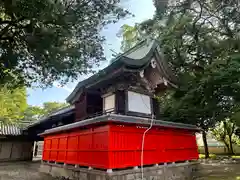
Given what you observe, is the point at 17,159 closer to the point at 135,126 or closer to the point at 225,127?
the point at 135,126

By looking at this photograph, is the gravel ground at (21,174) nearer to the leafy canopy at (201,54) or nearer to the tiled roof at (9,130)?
the tiled roof at (9,130)

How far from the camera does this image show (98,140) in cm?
739

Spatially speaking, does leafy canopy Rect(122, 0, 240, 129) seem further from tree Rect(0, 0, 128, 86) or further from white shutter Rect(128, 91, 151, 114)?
tree Rect(0, 0, 128, 86)

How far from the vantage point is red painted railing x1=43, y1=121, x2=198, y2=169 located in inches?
275

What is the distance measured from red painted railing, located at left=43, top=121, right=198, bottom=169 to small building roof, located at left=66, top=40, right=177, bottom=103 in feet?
7.74

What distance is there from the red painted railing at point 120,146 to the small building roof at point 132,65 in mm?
2360

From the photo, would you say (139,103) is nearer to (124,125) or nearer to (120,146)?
(124,125)

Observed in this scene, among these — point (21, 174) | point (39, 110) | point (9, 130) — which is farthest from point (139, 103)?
point (39, 110)

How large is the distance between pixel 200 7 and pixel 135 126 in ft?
33.0

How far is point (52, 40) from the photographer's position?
7.45 metres

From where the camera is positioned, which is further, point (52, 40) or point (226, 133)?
point (226, 133)

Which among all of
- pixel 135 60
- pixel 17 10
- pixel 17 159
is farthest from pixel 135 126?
pixel 17 159

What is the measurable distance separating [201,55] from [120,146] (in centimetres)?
1107

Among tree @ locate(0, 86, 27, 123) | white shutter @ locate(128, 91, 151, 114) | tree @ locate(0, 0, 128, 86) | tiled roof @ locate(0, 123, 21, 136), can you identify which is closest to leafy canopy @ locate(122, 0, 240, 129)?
white shutter @ locate(128, 91, 151, 114)
